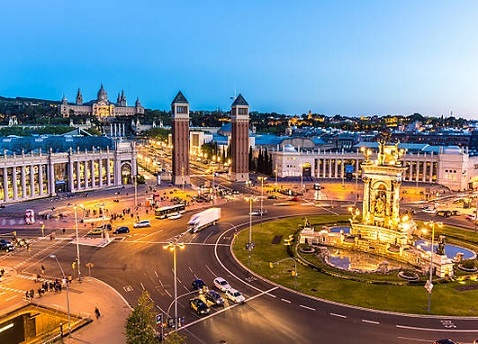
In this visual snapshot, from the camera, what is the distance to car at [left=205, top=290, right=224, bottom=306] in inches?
2040

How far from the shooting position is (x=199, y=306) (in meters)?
49.6

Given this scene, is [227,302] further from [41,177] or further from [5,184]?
[41,177]

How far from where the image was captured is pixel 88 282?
59.3 metres

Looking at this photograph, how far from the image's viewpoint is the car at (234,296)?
52.7 meters

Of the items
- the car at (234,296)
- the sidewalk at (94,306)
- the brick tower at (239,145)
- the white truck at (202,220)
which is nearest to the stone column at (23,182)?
the white truck at (202,220)

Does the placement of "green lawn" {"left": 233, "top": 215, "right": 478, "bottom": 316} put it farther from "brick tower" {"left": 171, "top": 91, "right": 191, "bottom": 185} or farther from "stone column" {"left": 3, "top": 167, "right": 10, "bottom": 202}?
"brick tower" {"left": 171, "top": 91, "right": 191, "bottom": 185}

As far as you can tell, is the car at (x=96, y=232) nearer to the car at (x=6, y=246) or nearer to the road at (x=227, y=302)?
the road at (x=227, y=302)

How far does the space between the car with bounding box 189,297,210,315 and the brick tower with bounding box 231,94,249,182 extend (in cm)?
10886

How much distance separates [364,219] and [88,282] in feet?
157

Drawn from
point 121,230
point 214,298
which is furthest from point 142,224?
point 214,298

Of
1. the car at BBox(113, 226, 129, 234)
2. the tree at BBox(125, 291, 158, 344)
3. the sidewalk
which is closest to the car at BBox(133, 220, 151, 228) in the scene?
the car at BBox(113, 226, 129, 234)

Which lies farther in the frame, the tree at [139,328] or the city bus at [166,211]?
the city bus at [166,211]

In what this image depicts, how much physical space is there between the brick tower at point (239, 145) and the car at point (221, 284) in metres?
102

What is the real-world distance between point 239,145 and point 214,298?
365ft
